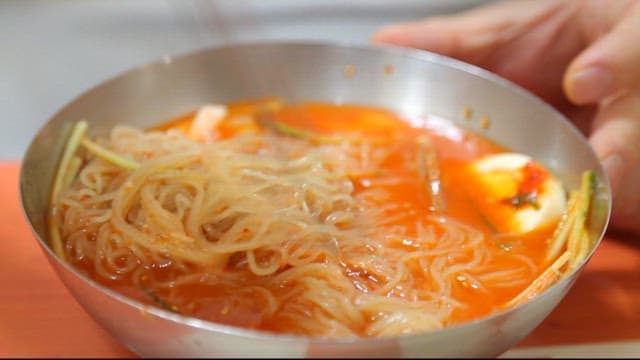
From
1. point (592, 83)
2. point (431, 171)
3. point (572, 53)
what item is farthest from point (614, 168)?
point (572, 53)

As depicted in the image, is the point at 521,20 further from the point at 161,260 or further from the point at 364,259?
the point at 161,260

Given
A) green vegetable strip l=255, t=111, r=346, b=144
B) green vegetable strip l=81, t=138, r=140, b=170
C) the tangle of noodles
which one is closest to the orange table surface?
the tangle of noodles

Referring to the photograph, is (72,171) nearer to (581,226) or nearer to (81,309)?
(81,309)

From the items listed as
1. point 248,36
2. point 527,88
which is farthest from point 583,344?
point 248,36

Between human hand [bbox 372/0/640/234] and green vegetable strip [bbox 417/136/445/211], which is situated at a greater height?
human hand [bbox 372/0/640/234]

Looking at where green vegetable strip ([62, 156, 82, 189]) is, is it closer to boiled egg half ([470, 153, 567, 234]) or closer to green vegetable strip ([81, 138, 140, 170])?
green vegetable strip ([81, 138, 140, 170])
